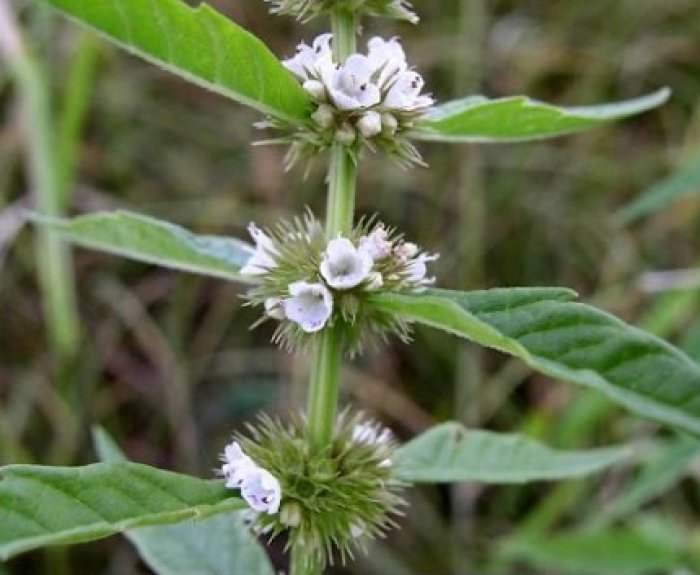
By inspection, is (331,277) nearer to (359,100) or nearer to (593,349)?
(359,100)

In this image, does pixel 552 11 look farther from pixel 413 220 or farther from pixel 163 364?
pixel 163 364

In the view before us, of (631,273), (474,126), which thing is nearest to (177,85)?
(631,273)

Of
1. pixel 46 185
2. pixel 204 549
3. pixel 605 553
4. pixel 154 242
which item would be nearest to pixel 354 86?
pixel 154 242

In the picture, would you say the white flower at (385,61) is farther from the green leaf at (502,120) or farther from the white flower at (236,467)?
the white flower at (236,467)

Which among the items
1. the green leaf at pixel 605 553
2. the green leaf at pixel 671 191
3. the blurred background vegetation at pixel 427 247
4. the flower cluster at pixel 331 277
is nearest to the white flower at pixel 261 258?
the flower cluster at pixel 331 277

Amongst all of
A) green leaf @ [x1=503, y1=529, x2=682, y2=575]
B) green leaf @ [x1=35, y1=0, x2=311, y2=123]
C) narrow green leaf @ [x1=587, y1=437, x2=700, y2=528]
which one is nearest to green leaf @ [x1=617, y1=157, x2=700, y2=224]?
narrow green leaf @ [x1=587, y1=437, x2=700, y2=528]

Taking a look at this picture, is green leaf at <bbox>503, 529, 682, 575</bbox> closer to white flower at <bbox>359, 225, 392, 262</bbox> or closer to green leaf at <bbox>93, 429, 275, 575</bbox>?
green leaf at <bbox>93, 429, 275, 575</bbox>
